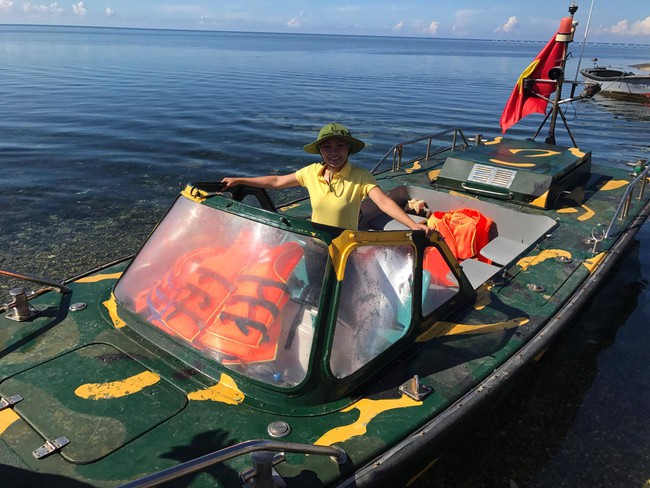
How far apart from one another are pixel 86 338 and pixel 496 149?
7301mm

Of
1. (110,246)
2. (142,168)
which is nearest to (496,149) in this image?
(110,246)

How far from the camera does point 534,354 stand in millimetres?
4348

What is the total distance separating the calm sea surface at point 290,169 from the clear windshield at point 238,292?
84.6 inches

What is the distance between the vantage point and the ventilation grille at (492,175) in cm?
775

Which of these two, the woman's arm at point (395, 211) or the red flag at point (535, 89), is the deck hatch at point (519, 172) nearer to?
the red flag at point (535, 89)

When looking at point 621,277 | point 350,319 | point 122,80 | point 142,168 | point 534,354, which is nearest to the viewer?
point 350,319

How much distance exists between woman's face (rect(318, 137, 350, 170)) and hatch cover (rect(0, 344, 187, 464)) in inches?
88.7

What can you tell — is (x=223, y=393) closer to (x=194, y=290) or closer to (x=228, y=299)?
(x=228, y=299)

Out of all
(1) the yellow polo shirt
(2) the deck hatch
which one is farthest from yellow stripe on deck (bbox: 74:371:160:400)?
(2) the deck hatch

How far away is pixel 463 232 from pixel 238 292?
378cm

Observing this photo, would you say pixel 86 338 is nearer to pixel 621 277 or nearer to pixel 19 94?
pixel 621 277

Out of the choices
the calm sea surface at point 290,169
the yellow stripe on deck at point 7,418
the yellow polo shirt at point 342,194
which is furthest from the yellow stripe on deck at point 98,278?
the calm sea surface at point 290,169

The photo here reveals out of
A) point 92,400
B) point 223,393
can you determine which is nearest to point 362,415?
point 223,393

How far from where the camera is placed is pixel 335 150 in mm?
4289
